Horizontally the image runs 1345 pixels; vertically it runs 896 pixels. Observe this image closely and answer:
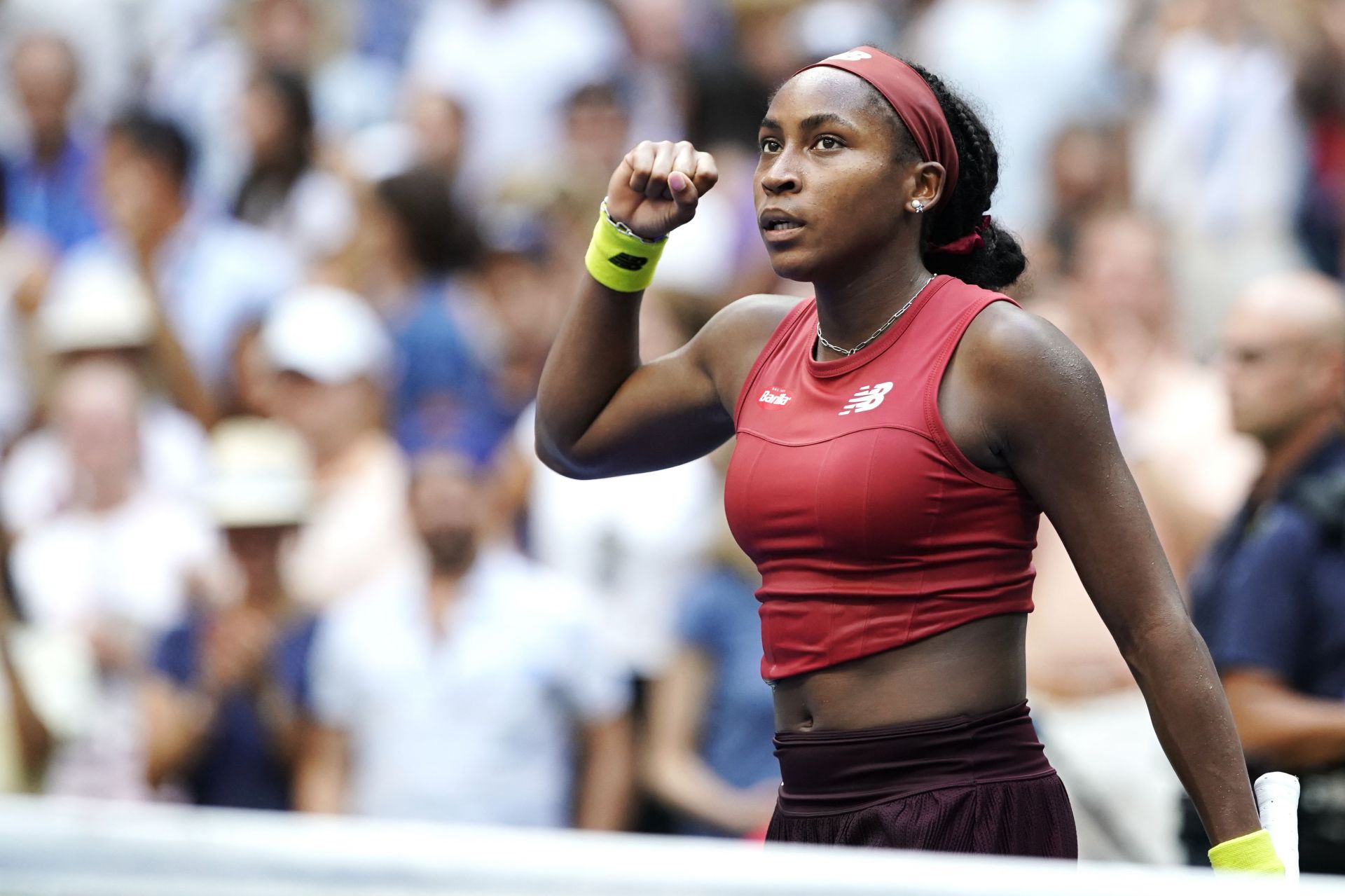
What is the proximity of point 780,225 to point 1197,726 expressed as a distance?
959 millimetres

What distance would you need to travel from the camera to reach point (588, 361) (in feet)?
10.8

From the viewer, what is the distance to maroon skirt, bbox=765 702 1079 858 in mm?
2803

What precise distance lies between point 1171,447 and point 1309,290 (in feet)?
3.16

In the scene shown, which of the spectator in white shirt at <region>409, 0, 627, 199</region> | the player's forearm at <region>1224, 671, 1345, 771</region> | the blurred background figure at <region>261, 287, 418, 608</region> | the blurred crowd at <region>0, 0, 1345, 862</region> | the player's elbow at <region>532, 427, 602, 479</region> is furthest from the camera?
the spectator in white shirt at <region>409, 0, 627, 199</region>

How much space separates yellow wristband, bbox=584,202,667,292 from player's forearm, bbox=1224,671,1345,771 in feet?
6.46

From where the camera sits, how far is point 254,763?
598cm

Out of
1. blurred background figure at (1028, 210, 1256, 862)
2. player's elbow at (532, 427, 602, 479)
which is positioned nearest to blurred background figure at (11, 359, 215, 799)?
blurred background figure at (1028, 210, 1256, 862)

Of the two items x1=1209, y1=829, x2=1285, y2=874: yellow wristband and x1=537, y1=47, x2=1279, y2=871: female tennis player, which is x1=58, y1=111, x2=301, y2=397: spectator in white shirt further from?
x1=1209, y1=829, x2=1285, y2=874: yellow wristband

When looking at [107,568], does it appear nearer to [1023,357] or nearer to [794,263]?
[794,263]

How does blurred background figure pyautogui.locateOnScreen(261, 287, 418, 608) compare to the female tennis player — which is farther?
blurred background figure pyautogui.locateOnScreen(261, 287, 418, 608)

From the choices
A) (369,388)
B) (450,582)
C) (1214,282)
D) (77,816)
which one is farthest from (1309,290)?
(77,816)

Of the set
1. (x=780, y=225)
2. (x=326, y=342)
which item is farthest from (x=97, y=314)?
(x=780, y=225)

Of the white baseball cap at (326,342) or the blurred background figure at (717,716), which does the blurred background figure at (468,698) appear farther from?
the white baseball cap at (326,342)

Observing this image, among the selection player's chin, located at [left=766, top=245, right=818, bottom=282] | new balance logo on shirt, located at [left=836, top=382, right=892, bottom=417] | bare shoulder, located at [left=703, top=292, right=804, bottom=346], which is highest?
player's chin, located at [left=766, top=245, right=818, bottom=282]
